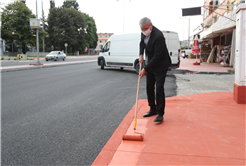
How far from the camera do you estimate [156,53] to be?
13.0 ft

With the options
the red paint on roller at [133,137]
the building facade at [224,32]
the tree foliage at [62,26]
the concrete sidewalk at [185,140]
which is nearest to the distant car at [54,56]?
the building facade at [224,32]

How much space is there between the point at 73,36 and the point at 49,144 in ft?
204

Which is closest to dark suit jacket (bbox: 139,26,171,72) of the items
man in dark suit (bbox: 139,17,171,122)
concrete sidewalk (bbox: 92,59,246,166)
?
man in dark suit (bbox: 139,17,171,122)

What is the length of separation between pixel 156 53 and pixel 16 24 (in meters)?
46.4

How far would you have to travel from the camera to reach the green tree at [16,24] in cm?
4372

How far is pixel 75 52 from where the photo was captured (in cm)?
7094

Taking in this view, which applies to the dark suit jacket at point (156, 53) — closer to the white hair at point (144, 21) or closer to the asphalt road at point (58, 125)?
the white hair at point (144, 21)

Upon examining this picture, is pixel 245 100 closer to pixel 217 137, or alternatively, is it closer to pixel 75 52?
pixel 217 137

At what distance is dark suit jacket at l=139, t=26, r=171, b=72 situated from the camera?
3.95 m

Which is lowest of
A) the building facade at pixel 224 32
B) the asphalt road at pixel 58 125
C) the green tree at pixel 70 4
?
the asphalt road at pixel 58 125

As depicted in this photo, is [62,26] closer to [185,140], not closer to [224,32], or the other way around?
[224,32]

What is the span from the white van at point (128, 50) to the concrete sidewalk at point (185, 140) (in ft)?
28.4

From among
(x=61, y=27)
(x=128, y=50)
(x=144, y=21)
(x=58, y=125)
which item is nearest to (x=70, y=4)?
(x=61, y=27)

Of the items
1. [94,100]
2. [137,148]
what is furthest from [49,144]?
[94,100]
